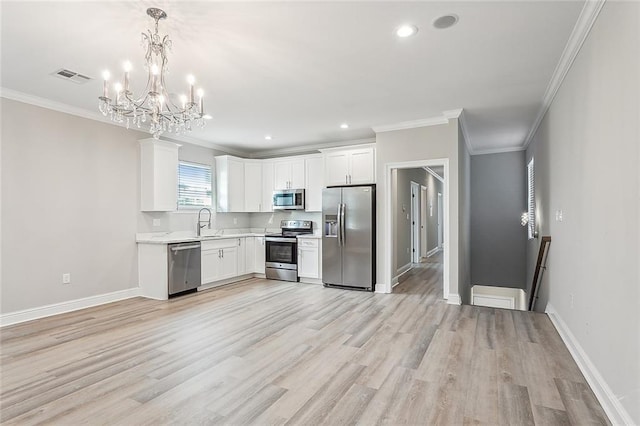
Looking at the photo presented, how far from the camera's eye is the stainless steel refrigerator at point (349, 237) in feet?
17.8

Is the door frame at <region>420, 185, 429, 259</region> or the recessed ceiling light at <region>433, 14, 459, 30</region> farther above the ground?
the recessed ceiling light at <region>433, 14, 459, 30</region>

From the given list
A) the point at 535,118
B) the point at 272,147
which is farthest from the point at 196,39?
the point at 535,118

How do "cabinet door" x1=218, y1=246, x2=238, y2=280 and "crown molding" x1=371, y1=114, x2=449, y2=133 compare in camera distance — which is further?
"cabinet door" x1=218, y1=246, x2=238, y2=280

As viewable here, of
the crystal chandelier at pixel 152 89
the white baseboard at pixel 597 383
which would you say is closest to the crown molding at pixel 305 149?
the crystal chandelier at pixel 152 89

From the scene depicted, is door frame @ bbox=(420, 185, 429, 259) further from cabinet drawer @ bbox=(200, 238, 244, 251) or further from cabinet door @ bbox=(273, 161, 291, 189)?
cabinet drawer @ bbox=(200, 238, 244, 251)

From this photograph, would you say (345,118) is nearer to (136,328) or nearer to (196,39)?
(196,39)

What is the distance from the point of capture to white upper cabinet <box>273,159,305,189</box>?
6590mm

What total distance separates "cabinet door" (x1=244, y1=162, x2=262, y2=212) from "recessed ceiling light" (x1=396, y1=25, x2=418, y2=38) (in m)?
4.80

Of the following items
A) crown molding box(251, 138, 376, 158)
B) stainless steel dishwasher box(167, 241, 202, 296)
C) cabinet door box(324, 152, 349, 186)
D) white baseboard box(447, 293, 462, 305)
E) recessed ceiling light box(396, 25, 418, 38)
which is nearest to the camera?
recessed ceiling light box(396, 25, 418, 38)

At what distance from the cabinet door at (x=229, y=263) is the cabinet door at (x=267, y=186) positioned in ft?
3.91

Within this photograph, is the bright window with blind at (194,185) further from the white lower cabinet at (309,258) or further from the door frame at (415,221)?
the door frame at (415,221)

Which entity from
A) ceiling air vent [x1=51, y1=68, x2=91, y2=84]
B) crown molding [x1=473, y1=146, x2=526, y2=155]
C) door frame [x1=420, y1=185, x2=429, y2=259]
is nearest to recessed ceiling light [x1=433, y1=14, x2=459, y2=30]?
ceiling air vent [x1=51, y1=68, x2=91, y2=84]

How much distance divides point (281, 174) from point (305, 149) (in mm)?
749

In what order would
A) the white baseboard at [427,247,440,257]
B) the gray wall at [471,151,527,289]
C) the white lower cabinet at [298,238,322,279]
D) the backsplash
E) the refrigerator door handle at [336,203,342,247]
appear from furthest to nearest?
the white baseboard at [427,247,440,257], the gray wall at [471,151,527,289], the white lower cabinet at [298,238,322,279], the refrigerator door handle at [336,203,342,247], the backsplash
